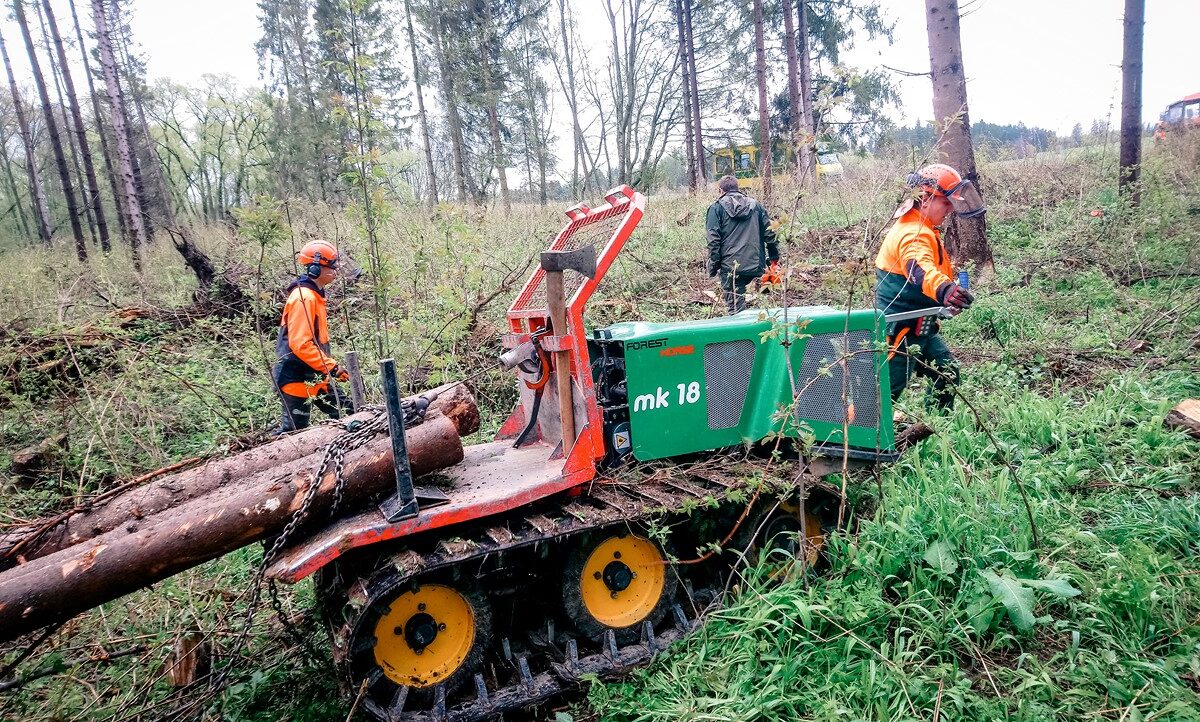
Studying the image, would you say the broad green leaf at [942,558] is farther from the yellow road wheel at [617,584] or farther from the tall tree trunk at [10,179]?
the tall tree trunk at [10,179]

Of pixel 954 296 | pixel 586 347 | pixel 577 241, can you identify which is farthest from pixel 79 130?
pixel 954 296

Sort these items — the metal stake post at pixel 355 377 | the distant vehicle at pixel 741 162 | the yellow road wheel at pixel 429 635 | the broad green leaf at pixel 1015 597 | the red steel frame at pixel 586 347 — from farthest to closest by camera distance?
the distant vehicle at pixel 741 162 → the metal stake post at pixel 355 377 → the red steel frame at pixel 586 347 → the yellow road wheel at pixel 429 635 → the broad green leaf at pixel 1015 597

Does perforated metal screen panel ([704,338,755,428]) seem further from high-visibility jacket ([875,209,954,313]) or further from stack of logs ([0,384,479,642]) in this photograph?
stack of logs ([0,384,479,642])

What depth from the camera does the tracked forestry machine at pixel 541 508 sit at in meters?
2.80

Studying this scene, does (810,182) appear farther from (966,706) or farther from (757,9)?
(966,706)

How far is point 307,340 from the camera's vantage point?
4.86m

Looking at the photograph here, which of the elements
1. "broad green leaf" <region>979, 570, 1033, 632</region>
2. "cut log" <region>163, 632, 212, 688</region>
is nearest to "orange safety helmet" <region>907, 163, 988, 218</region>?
"broad green leaf" <region>979, 570, 1033, 632</region>

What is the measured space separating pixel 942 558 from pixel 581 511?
1756mm

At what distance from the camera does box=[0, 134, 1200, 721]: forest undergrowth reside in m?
2.72

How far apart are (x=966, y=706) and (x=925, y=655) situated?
369 mm

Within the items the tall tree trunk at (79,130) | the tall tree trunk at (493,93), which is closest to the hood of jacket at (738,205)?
the tall tree trunk at (493,93)

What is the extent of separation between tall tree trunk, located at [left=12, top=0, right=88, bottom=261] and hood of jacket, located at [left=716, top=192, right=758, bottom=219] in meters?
14.0

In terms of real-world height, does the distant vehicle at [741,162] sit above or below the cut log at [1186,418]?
above

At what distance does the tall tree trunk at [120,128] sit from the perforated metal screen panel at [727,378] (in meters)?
12.1
